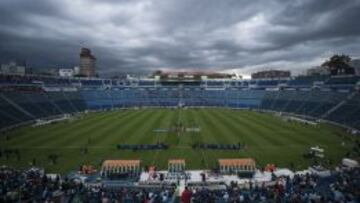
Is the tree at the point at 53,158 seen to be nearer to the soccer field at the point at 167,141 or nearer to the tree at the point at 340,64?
the soccer field at the point at 167,141

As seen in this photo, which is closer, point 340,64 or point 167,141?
point 167,141

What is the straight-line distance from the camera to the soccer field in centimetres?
4434

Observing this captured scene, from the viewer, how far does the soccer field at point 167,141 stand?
4434 centimetres

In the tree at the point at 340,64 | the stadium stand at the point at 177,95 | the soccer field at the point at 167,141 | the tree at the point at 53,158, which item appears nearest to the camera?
the tree at the point at 53,158

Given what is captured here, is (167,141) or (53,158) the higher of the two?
(53,158)

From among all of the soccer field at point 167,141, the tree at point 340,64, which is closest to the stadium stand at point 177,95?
the soccer field at point 167,141

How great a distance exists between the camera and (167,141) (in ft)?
183

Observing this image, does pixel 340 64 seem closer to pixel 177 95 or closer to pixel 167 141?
pixel 177 95

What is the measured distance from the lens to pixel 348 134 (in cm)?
6269

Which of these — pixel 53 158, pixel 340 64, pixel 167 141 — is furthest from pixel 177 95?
pixel 53 158

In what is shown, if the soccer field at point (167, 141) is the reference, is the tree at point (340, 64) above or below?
above

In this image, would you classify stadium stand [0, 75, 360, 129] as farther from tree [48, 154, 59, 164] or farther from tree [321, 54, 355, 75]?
tree [48, 154, 59, 164]

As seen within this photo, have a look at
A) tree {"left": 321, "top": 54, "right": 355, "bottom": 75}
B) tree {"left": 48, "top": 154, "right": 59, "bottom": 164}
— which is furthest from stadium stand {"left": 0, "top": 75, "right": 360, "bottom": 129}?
tree {"left": 48, "top": 154, "right": 59, "bottom": 164}

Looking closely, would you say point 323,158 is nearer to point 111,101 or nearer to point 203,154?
point 203,154
